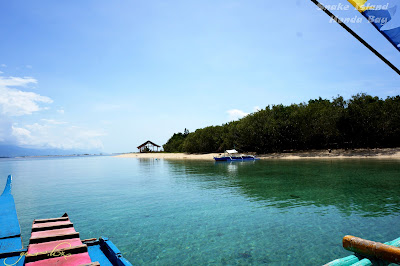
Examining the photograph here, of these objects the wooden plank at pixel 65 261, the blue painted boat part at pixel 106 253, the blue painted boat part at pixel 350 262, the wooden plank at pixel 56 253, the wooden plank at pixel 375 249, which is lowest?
the blue painted boat part at pixel 106 253

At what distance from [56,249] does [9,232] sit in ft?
21.7

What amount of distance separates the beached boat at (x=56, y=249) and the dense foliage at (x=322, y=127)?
7240 centimetres

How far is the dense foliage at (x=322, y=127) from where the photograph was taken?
212 ft

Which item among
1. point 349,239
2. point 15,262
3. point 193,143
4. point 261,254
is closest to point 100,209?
point 15,262

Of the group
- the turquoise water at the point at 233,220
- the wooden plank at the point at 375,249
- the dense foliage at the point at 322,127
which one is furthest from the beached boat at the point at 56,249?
the dense foliage at the point at 322,127

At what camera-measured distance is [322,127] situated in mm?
72688

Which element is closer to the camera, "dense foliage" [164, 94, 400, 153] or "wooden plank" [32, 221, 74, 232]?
"wooden plank" [32, 221, 74, 232]

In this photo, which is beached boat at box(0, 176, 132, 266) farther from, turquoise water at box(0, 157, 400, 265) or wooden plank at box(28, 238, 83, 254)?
turquoise water at box(0, 157, 400, 265)

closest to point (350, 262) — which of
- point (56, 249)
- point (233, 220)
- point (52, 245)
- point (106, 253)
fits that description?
point (56, 249)

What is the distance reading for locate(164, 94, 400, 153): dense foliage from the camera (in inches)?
2549

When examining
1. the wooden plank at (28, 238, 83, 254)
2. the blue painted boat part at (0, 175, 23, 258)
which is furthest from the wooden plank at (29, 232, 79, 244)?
the blue painted boat part at (0, 175, 23, 258)

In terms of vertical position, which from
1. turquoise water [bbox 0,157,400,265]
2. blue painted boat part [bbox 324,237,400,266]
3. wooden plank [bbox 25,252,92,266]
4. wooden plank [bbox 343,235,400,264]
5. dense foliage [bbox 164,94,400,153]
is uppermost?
dense foliage [bbox 164,94,400,153]

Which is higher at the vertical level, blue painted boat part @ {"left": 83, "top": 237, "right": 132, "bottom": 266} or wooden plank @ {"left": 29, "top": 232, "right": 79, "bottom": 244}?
wooden plank @ {"left": 29, "top": 232, "right": 79, "bottom": 244}

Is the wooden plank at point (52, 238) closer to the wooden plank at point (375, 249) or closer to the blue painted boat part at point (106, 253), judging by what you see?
the blue painted boat part at point (106, 253)
